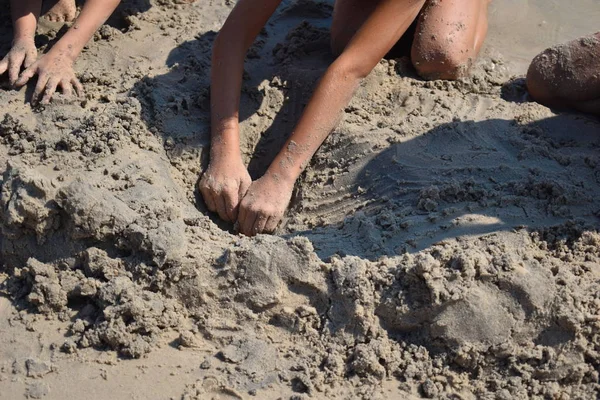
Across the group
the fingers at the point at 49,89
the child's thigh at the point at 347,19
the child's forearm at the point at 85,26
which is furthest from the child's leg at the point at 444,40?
the fingers at the point at 49,89

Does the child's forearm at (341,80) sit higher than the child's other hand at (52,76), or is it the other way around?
the child's forearm at (341,80)

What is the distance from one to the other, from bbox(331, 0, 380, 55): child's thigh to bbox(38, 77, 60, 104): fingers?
3.79ft

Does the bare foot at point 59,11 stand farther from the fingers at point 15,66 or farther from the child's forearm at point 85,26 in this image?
the fingers at point 15,66

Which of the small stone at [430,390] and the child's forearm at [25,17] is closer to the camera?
the small stone at [430,390]

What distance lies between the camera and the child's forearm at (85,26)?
316cm

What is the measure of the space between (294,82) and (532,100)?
968mm

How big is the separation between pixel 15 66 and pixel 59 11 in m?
0.52

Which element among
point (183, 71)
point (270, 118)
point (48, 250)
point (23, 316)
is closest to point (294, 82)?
point (270, 118)

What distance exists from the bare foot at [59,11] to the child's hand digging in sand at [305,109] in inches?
35.1

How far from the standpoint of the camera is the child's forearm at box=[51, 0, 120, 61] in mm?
3158

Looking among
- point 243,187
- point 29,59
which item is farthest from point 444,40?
point 29,59

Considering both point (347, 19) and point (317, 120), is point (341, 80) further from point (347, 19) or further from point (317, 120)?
point (347, 19)

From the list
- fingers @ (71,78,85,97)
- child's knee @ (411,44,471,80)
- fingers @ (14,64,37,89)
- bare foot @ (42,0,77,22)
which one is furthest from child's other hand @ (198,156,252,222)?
bare foot @ (42,0,77,22)

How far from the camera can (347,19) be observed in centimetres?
325
